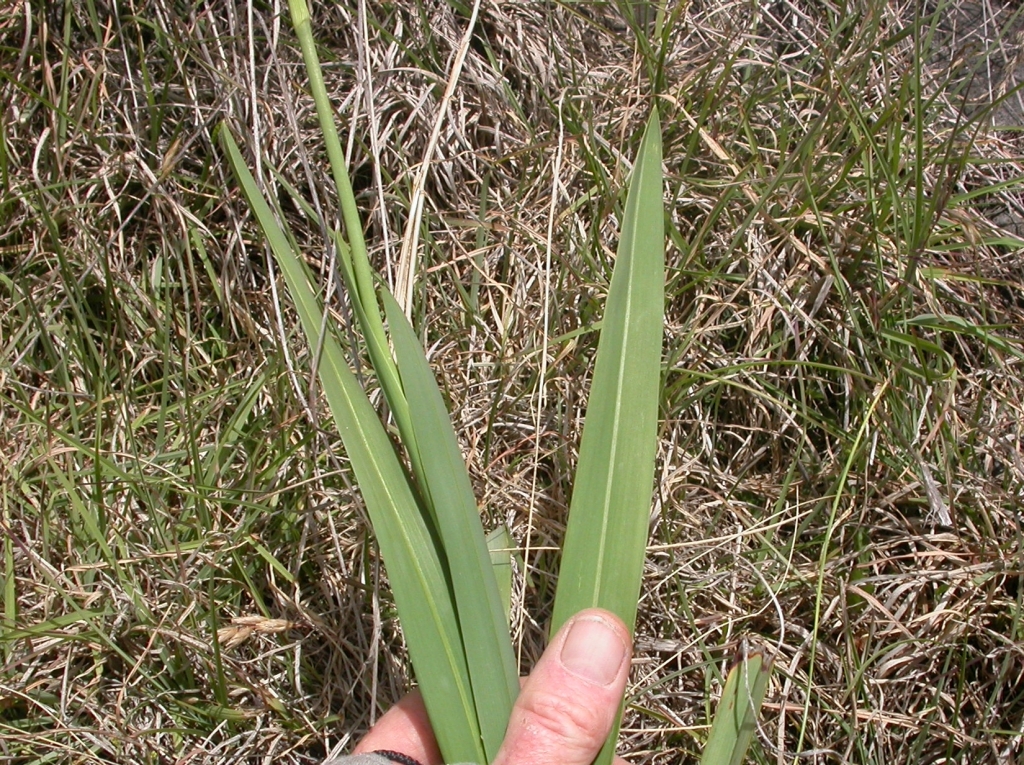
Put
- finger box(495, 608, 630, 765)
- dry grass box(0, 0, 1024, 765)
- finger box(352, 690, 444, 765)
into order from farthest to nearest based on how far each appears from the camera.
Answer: dry grass box(0, 0, 1024, 765) < finger box(352, 690, 444, 765) < finger box(495, 608, 630, 765)

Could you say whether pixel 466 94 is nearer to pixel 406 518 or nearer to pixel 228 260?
pixel 228 260

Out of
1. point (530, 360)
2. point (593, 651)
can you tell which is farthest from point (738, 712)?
point (530, 360)

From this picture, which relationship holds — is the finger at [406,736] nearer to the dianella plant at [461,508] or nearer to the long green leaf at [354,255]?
the dianella plant at [461,508]

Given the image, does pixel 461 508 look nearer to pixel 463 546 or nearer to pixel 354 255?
pixel 463 546

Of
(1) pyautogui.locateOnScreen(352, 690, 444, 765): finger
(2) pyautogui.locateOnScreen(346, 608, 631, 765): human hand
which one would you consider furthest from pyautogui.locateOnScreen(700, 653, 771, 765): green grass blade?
(1) pyautogui.locateOnScreen(352, 690, 444, 765): finger

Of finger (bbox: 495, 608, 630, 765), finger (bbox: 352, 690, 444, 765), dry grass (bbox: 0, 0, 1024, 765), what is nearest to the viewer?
finger (bbox: 495, 608, 630, 765)

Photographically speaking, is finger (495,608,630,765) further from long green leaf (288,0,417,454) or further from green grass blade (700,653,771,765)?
long green leaf (288,0,417,454)

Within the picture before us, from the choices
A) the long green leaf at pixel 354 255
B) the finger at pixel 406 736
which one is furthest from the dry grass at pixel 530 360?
the long green leaf at pixel 354 255

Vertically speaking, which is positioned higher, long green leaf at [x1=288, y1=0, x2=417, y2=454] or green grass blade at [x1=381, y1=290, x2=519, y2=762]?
long green leaf at [x1=288, y1=0, x2=417, y2=454]
